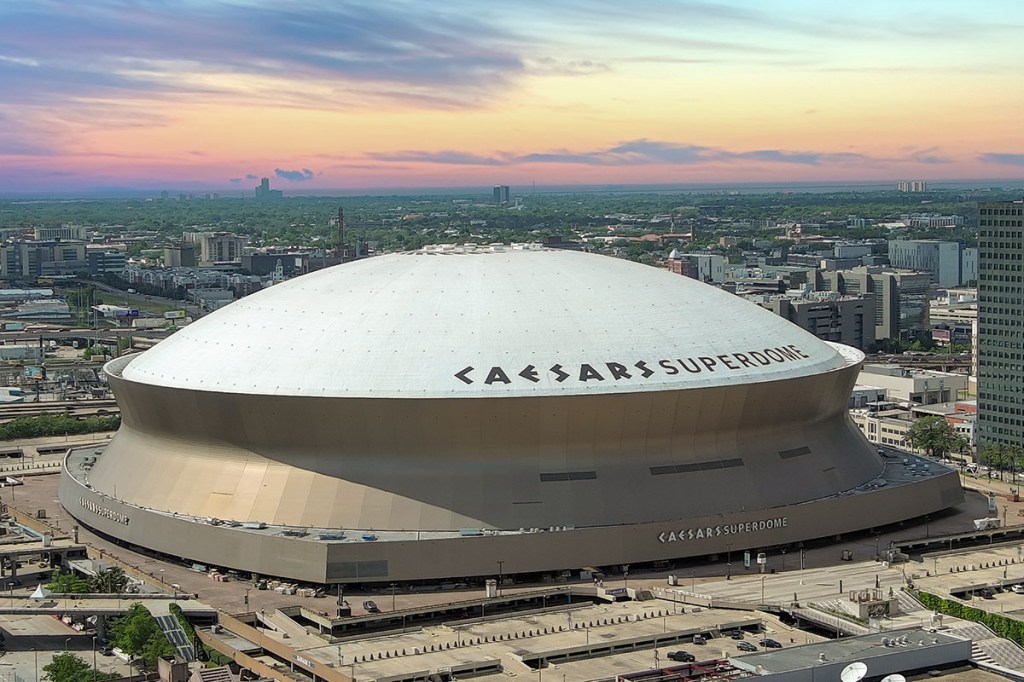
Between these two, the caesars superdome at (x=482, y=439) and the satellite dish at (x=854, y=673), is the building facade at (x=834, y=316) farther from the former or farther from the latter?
the satellite dish at (x=854, y=673)

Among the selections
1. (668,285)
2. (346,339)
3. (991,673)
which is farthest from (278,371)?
(991,673)

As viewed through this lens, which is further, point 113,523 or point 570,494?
point 113,523

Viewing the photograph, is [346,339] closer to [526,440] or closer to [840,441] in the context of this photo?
A: [526,440]

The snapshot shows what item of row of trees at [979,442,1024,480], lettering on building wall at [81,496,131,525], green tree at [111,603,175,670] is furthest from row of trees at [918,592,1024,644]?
lettering on building wall at [81,496,131,525]

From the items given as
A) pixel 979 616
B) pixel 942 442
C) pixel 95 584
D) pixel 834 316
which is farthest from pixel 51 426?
pixel 834 316

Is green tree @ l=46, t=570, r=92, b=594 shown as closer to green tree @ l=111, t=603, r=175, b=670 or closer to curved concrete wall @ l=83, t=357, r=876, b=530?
green tree @ l=111, t=603, r=175, b=670

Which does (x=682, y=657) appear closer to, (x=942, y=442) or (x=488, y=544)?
(x=488, y=544)
